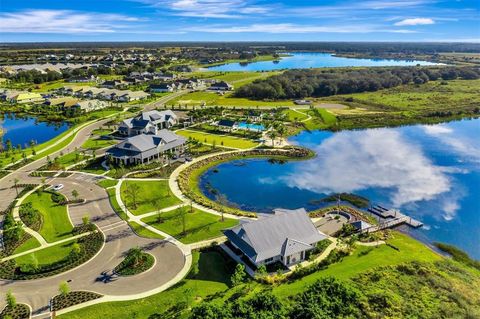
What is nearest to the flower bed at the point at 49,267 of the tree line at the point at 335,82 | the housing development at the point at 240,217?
the housing development at the point at 240,217

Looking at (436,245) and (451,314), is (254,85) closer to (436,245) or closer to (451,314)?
(436,245)

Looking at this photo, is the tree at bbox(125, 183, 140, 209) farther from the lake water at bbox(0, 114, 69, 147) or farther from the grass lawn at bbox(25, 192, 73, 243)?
the lake water at bbox(0, 114, 69, 147)

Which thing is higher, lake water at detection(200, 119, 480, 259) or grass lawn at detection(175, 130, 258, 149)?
grass lawn at detection(175, 130, 258, 149)

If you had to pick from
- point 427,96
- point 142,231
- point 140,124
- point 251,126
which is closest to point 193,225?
point 142,231

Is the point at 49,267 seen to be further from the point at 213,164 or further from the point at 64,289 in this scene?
the point at 213,164

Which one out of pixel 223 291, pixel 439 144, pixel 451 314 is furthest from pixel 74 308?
pixel 439 144

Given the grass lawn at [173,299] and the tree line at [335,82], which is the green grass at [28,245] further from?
the tree line at [335,82]

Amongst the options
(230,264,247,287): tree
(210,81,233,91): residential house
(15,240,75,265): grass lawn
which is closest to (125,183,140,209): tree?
(15,240,75,265): grass lawn
